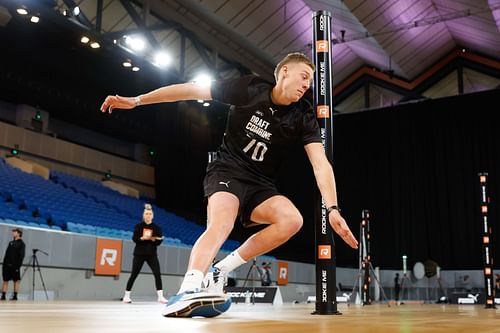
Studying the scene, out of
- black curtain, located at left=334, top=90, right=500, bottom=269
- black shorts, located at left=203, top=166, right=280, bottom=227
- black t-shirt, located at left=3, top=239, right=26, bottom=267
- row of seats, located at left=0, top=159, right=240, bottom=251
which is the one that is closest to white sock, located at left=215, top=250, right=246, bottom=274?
black shorts, located at left=203, top=166, right=280, bottom=227

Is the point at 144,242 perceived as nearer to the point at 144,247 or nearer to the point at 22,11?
the point at 144,247

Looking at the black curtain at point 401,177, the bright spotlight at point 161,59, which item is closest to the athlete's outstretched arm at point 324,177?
the bright spotlight at point 161,59

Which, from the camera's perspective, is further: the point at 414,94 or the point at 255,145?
the point at 414,94

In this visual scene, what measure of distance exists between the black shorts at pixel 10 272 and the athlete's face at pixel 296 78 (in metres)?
6.95

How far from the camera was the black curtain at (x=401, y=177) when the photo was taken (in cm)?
1694

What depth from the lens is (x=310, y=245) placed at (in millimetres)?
18797

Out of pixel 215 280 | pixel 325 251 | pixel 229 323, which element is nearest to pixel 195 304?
pixel 229 323

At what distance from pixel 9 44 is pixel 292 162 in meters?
9.83

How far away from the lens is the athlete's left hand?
237 cm

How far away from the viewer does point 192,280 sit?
8.25 feet

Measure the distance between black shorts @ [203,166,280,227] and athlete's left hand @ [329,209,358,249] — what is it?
0.51 metres

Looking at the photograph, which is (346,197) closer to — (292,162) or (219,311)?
(292,162)

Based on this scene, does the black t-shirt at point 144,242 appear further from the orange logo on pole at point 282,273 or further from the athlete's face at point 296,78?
the orange logo on pole at point 282,273

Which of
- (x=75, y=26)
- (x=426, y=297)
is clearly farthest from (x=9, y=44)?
(x=426, y=297)
